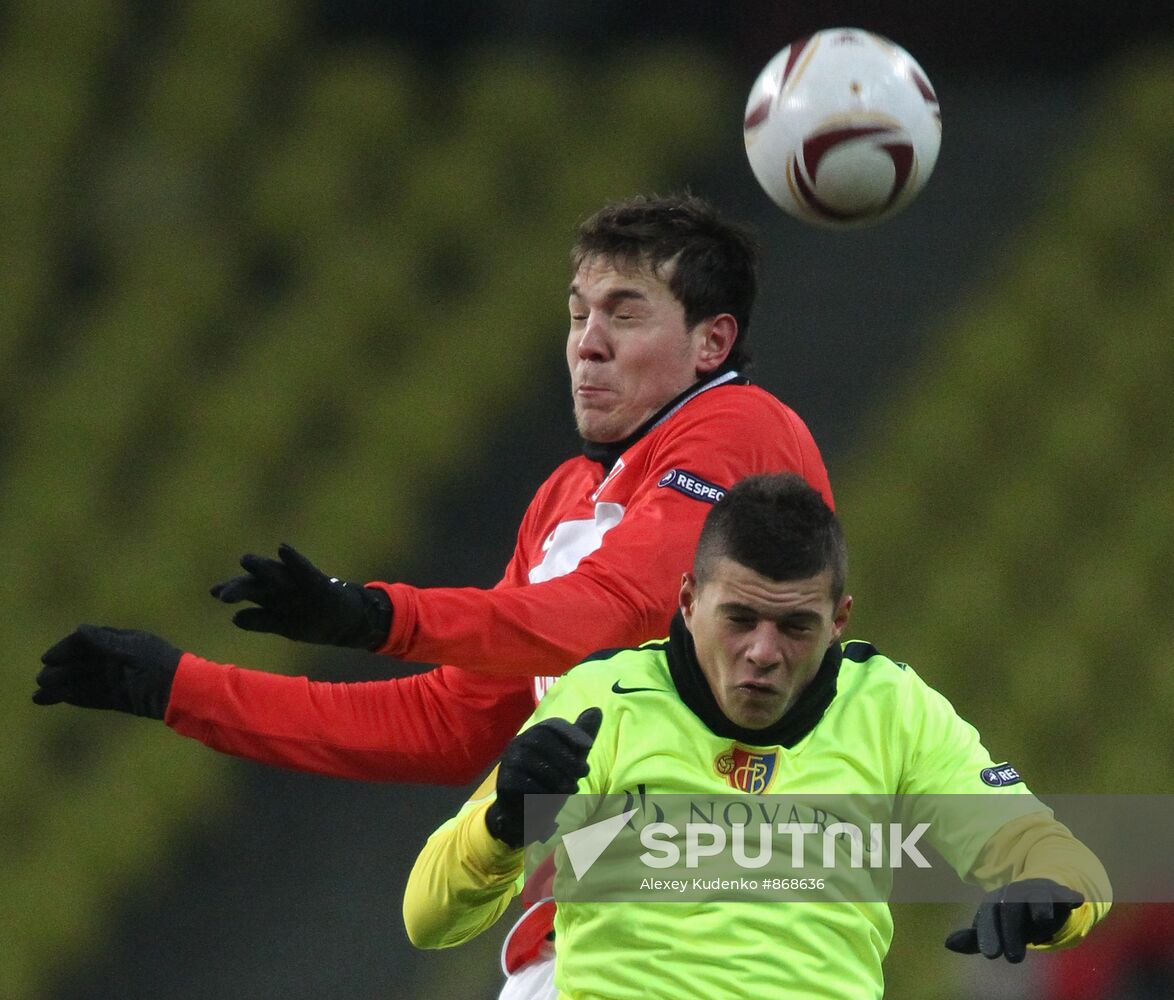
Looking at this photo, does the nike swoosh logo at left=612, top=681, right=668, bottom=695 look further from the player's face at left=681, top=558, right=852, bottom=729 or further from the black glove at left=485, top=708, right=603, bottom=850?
the black glove at left=485, top=708, right=603, bottom=850

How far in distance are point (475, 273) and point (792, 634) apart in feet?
12.4

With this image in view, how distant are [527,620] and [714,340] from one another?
2.26 ft

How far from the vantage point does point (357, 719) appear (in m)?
2.80

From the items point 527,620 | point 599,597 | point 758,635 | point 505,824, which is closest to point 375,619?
point 527,620

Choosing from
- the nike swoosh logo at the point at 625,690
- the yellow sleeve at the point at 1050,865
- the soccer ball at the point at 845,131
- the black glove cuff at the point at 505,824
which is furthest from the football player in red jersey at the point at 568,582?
the yellow sleeve at the point at 1050,865

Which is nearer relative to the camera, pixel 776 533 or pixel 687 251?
pixel 776 533

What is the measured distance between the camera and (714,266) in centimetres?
290

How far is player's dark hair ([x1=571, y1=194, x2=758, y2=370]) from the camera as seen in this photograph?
285cm

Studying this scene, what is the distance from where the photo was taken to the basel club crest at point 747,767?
2131 millimetres

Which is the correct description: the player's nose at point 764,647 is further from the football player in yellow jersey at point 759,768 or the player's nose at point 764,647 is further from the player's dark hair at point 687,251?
the player's dark hair at point 687,251

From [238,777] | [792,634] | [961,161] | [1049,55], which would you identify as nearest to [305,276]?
[238,777]

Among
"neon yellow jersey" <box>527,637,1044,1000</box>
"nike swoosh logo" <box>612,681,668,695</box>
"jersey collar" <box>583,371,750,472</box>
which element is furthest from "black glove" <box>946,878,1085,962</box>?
"jersey collar" <box>583,371,750,472</box>

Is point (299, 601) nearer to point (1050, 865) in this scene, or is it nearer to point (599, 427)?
point (599, 427)

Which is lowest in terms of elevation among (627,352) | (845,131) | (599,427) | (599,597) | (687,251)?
(599,597)
